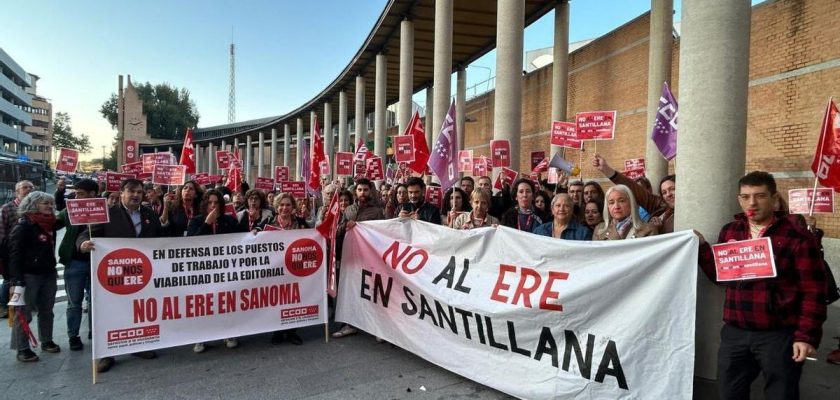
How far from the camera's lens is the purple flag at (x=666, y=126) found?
7.61 metres

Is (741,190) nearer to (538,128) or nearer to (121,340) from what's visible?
(121,340)

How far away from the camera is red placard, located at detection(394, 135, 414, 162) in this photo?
9.47m

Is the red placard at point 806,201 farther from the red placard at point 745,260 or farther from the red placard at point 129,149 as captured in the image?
the red placard at point 129,149

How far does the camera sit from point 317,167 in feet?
44.5

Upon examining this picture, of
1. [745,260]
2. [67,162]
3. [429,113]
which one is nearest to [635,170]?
[745,260]

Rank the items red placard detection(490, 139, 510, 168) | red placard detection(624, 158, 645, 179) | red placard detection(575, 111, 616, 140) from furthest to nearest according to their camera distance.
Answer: red placard detection(624, 158, 645, 179)
red placard detection(490, 139, 510, 168)
red placard detection(575, 111, 616, 140)

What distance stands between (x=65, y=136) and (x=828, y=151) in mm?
118010

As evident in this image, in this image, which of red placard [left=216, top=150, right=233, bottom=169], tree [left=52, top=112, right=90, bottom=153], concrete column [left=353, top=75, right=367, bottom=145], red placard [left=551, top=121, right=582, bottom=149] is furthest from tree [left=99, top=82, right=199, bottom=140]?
red placard [left=551, top=121, right=582, bottom=149]

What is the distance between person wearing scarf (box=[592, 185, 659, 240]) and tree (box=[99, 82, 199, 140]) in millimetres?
105115

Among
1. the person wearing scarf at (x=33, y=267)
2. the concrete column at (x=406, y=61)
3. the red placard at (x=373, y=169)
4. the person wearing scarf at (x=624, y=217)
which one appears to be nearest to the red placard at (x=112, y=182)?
the person wearing scarf at (x=33, y=267)

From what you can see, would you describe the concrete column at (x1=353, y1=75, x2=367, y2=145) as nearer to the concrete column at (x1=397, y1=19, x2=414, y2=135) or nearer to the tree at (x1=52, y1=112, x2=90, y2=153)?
the concrete column at (x1=397, y1=19, x2=414, y2=135)

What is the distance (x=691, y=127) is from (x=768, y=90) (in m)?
9.33

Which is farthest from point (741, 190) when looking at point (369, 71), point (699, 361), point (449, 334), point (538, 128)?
point (369, 71)

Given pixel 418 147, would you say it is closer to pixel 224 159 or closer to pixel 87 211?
pixel 87 211
